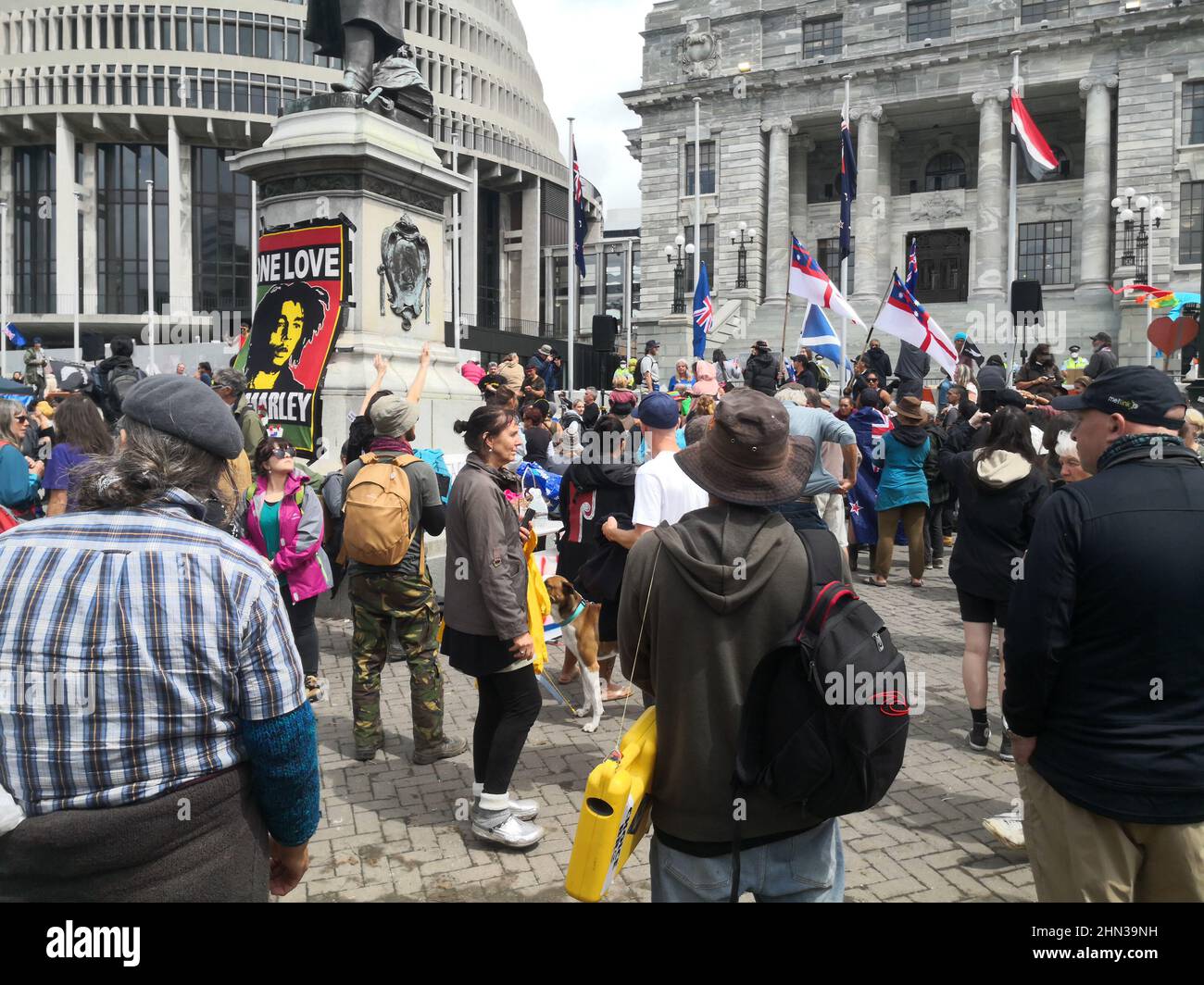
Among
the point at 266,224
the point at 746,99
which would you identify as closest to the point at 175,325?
the point at 746,99

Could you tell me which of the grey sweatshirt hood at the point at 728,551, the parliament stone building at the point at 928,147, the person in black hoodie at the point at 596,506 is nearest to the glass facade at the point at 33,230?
the parliament stone building at the point at 928,147

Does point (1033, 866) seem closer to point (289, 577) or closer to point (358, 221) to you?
point (289, 577)

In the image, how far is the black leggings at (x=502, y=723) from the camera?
457cm

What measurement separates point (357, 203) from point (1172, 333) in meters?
10.7

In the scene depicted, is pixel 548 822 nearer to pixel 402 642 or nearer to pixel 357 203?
pixel 402 642

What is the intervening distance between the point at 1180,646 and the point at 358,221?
8.07 meters

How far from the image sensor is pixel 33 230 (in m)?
55.9

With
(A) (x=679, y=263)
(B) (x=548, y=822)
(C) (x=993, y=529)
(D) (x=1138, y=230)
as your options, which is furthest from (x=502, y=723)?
(A) (x=679, y=263)

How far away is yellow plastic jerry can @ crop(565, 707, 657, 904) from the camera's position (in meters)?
2.45

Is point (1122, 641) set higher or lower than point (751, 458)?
lower

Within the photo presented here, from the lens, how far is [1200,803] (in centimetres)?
271

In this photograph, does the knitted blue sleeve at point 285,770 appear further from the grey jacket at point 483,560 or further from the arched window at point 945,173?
the arched window at point 945,173

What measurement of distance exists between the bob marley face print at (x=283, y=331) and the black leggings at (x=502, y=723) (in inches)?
206

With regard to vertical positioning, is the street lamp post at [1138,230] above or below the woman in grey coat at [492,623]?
above
